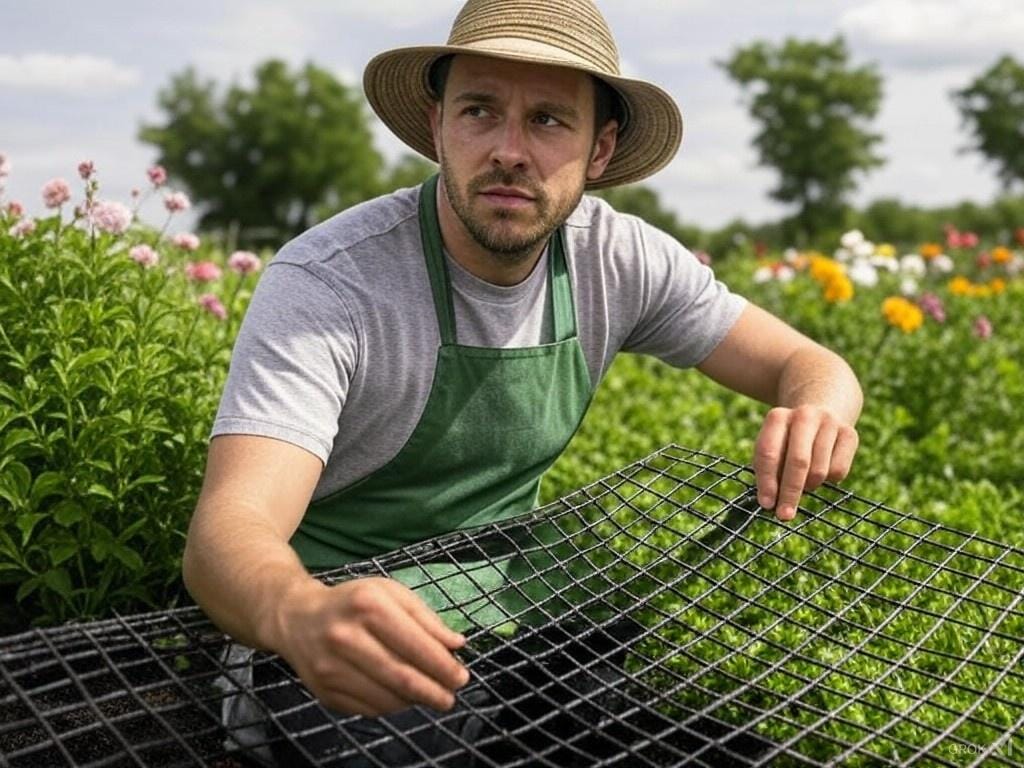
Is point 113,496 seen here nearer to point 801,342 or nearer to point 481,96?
point 481,96

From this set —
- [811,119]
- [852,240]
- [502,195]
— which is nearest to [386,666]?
[502,195]

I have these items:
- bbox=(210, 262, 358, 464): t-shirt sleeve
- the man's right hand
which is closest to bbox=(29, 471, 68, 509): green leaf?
bbox=(210, 262, 358, 464): t-shirt sleeve

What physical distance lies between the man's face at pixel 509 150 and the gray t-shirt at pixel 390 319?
6.1 inches

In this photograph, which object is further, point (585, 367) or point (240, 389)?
point (585, 367)

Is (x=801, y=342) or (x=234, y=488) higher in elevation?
(x=801, y=342)

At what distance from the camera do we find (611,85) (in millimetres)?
2400

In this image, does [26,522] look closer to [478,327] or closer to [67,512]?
[67,512]

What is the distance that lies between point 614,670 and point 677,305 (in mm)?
791

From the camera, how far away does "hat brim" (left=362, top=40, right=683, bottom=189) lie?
7.63ft

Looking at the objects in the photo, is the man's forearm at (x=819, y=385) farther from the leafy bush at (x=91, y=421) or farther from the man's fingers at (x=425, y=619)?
the leafy bush at (x=91, y=421)

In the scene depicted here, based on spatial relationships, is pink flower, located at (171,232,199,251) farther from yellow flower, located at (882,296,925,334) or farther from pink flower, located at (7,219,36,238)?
yellow flower, located at (882,296,925,334)

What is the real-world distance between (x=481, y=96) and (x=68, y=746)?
155cm

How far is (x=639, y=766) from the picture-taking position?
2268 millimetres

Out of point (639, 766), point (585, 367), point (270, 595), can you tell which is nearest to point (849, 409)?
point (585, 367)
